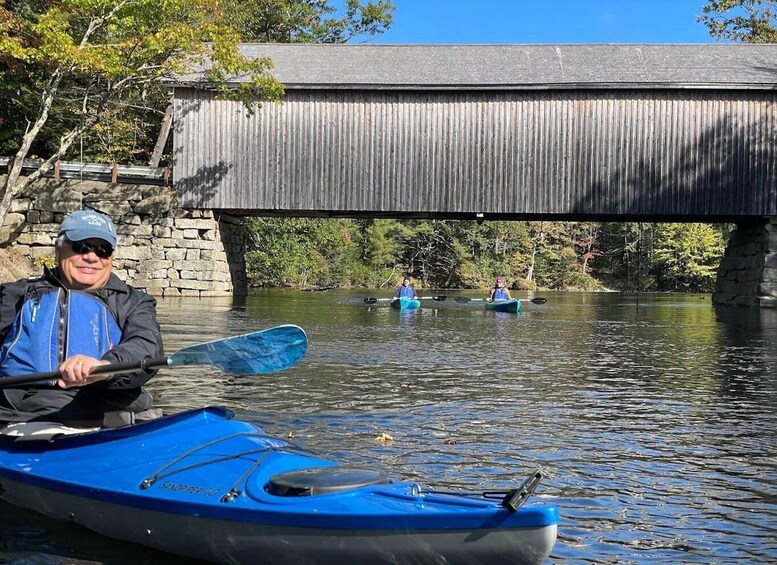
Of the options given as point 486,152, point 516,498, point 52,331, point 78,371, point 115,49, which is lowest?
point 516,498

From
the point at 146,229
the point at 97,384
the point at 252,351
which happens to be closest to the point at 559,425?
the point at 252,351

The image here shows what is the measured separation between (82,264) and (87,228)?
23cm

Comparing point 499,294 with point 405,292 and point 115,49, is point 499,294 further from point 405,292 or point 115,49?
point 115,49

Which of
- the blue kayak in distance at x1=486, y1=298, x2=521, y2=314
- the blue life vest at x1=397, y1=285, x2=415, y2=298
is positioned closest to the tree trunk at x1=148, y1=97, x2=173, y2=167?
the blue life vest at x1=397, y1=285, x2=415, y2=298

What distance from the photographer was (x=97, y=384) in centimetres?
506

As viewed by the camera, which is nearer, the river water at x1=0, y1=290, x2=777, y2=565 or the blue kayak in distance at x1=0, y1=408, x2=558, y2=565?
the blue kayak in distance at x1=0, y1=408, x2=558, y2=565

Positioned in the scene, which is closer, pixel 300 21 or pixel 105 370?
pixel 105 370

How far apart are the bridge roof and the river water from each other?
38.0ft

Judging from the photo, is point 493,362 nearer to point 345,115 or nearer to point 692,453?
point 692,453

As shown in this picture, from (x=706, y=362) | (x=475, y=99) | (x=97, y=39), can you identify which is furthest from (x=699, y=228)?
(x=706, y=362)

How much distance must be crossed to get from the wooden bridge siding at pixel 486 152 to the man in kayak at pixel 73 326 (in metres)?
22.1

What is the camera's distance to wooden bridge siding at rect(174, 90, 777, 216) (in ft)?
85.7

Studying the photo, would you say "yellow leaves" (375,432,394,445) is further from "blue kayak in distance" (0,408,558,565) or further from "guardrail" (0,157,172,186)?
"guardrail" (0,157,172,186)

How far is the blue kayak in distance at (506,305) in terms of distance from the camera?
25.6 m
